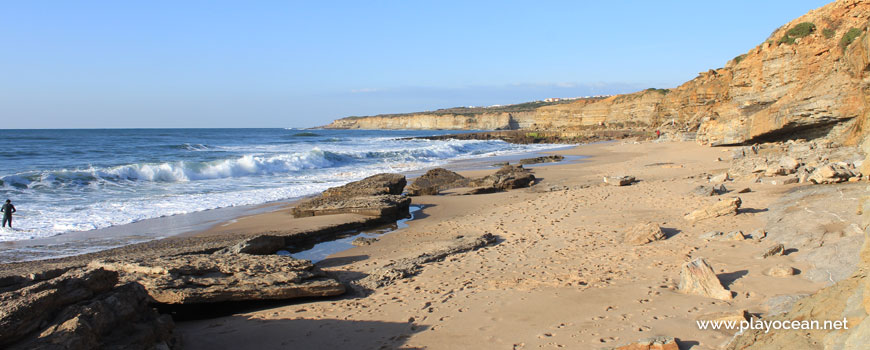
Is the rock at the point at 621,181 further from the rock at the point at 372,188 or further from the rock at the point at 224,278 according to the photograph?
the rock at the point at 224,278

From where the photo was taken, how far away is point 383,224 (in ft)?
32.5

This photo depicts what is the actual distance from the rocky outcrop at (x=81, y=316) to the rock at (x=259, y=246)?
295 centimetres

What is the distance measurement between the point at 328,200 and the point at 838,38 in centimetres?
1534

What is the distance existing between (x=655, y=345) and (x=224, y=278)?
3.85 m

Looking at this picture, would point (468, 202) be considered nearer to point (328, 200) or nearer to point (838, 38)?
point (328, 200)

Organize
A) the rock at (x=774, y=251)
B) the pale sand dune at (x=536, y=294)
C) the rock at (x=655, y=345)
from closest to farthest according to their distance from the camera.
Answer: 1. the rock at (x=655, y=345)
2. the pale sand dune at (x=536, y=294)
3. the rock at (x=774, y=251)

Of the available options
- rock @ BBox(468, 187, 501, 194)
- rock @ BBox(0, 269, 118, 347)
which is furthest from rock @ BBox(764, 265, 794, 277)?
rock @ BBox(468, 187, 501, 194)

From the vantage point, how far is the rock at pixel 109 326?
3.09 meters

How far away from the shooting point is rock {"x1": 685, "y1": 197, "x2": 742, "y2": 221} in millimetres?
7773

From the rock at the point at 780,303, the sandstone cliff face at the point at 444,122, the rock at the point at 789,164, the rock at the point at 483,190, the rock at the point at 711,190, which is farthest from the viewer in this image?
the sandstone cliff face at the point at 444,122

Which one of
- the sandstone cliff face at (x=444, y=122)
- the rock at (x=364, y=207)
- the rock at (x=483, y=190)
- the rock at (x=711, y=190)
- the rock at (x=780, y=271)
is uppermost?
the sandstone cliff face at (x=444, y=122)

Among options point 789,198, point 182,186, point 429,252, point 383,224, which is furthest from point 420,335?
point 182,186

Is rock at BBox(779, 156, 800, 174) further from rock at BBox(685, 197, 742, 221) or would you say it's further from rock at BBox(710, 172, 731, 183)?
rock at BBox(685, 197, 742, 221)

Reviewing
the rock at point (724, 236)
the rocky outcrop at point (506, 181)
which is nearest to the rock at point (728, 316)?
the rock at point (724, 236)
